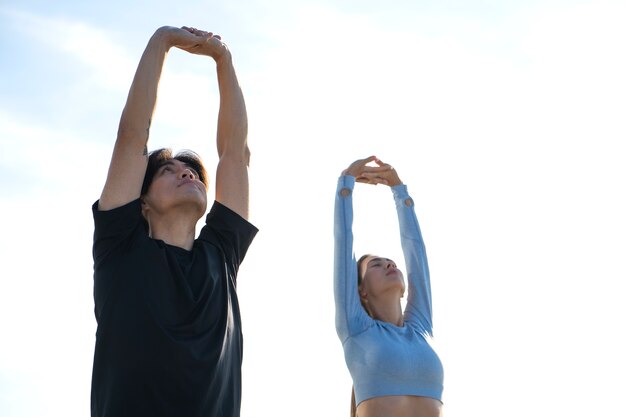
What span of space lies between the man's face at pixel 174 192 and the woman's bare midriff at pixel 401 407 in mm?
1674

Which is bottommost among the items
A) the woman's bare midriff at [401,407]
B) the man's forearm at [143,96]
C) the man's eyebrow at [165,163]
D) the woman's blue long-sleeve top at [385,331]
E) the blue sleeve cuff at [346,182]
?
the woman's bare midriff at [401,407]

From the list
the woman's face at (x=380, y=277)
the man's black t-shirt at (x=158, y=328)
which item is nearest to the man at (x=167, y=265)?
the man's black t-shirt at (x=158, y=328)

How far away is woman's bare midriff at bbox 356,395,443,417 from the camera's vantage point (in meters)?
5.14

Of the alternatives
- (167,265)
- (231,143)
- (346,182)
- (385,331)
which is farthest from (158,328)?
(346,182)

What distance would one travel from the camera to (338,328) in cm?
557

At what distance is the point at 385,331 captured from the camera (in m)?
5.51

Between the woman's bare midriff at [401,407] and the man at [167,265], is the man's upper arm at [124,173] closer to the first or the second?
the man at [167,265]

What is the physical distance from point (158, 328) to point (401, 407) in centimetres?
197

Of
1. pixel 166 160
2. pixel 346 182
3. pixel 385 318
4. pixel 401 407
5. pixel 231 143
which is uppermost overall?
pixel 346 182

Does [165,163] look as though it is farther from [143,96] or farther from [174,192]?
[143,96]

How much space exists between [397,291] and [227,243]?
71.9 inches

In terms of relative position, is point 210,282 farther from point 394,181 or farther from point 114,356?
point 394,181

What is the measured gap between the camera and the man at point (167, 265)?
3621 millimetres

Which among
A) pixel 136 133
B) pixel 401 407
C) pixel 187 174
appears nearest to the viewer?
pixel 136 133
